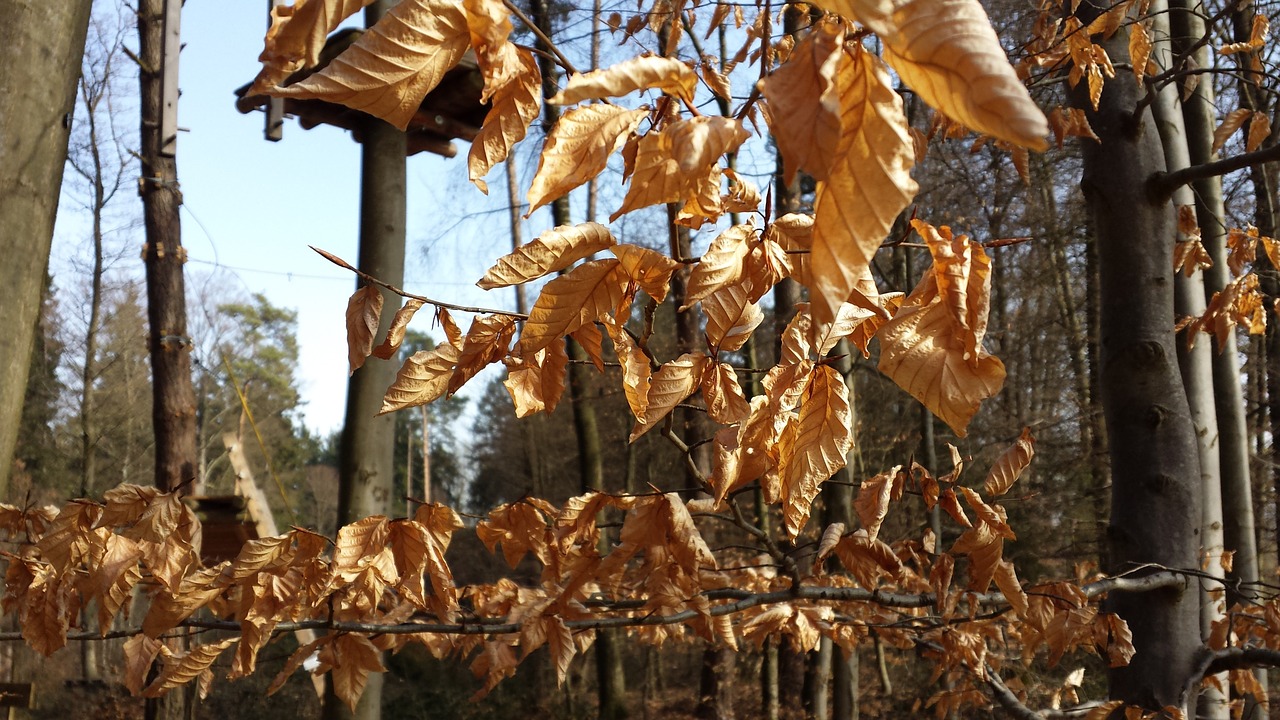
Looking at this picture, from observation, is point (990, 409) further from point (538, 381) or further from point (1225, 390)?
point (538, 381)

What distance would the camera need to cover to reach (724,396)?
1.34 metres

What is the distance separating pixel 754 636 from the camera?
2395 mm

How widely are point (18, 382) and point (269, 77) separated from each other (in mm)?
1315

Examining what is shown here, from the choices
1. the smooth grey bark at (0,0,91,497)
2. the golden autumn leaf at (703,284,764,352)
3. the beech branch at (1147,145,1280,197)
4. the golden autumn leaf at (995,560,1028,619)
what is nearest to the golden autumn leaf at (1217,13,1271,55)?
the beech branch at (1147,145,1280,197)

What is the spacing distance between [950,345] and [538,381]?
750 mm

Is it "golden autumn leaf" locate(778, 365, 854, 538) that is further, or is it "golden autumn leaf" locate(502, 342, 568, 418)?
"golden autumn leaf" locate(502, 342, 568, 418)

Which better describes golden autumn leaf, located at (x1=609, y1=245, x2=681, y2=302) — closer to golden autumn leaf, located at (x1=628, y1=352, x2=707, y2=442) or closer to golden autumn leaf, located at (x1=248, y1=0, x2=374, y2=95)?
golden autumn leaf, located at (x1=628, y1=352, x2=707, y2=442)

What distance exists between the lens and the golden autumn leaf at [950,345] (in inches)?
36.2

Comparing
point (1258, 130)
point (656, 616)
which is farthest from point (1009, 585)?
point (1258, 130)

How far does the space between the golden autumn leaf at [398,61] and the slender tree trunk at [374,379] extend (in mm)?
2992

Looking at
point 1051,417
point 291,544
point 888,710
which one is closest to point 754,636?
point 291,544

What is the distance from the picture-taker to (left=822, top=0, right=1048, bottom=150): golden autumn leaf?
0.54 meters

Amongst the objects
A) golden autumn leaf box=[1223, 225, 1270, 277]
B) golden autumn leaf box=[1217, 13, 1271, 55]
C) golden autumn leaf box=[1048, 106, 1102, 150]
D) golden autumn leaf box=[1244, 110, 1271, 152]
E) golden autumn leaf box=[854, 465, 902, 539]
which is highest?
golden autumn leaf box=[1217, 13, 1271, 55]

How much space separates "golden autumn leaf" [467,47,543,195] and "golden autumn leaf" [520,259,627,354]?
15 cm
